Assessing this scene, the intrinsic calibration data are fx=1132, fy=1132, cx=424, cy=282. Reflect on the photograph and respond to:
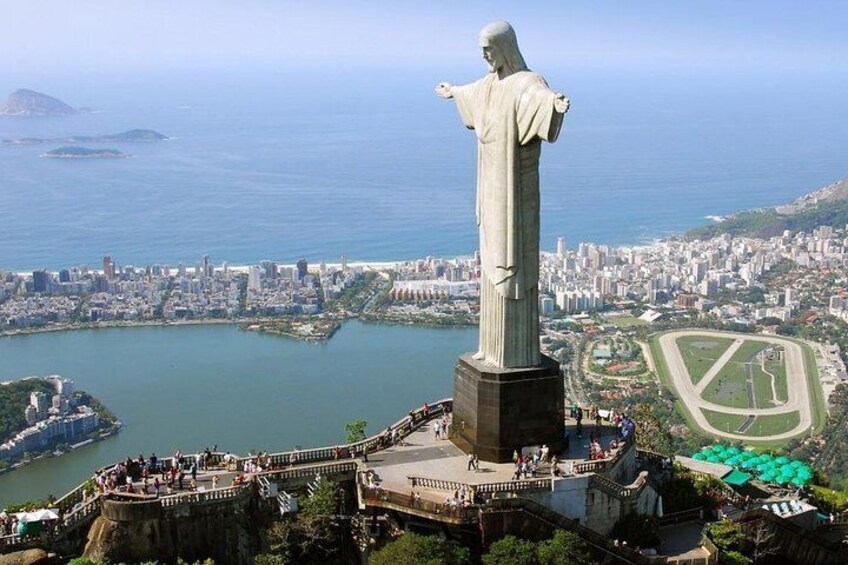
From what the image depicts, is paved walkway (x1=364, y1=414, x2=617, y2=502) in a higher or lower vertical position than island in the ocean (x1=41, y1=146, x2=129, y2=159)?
lower

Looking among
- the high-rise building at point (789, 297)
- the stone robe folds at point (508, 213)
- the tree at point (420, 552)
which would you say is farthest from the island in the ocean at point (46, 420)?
the high-rise building at point (789, 297)

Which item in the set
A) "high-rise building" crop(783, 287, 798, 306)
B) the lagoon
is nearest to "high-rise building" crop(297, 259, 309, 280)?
the lagoon

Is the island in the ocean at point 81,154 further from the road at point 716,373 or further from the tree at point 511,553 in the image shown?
the tree at point 511,553

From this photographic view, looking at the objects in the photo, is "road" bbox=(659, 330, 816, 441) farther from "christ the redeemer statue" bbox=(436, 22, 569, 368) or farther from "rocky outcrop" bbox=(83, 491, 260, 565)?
"rocky outcrop" bbox=(83, 491, 260, 565)

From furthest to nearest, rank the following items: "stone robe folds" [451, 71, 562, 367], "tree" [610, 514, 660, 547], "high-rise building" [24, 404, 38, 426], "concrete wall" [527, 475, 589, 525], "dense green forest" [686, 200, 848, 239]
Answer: "dense green forest" [686, 200, 848, 239] < "high-rise building" [24, 404, 38, 426] < "stone robe folds" [451, 71, 562, 367] < "tree" [610, 514, 660, 547] < "concrete wall" [527, 475, 589, 525]

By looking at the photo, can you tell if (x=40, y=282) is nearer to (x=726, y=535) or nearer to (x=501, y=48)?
(x=501, y=48)

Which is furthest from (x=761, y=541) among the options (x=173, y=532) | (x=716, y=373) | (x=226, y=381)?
(x=716, y=373)

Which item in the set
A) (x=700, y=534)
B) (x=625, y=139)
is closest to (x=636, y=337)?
(x=700, y=534)
